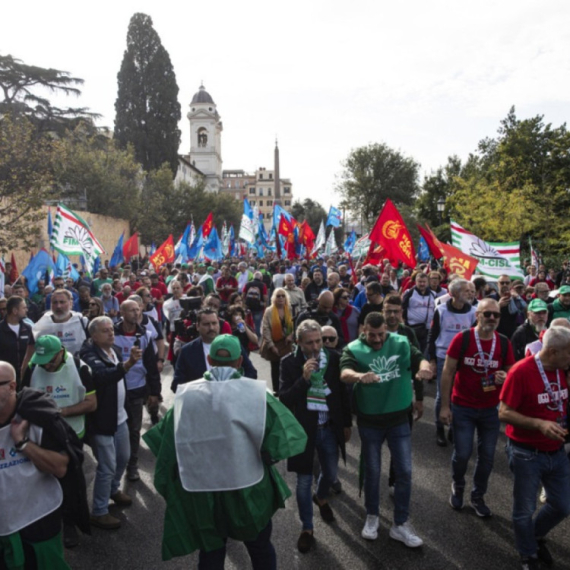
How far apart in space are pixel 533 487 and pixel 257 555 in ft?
6.41

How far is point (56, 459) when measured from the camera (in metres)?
2.79

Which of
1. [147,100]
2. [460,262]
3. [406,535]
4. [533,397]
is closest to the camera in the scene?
[533,397]

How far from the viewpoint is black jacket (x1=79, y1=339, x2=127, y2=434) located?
14.4 feet

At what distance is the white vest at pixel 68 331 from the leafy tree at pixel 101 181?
2417 cm

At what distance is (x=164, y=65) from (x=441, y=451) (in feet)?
182

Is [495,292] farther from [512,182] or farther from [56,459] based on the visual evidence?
[512,182]

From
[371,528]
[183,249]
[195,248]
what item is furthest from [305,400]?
[195,248]

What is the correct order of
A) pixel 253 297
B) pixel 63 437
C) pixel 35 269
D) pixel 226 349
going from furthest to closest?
1. pixel 35 269
2. pixel 253 297
3. pixel 226 349
4. pixel 63 437

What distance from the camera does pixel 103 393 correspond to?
14.8 feet

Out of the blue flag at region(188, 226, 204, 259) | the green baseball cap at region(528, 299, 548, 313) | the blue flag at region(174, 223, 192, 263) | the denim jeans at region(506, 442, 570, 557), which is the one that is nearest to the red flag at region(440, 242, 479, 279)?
the green baseball cap at region(528, 299, 548, 313)

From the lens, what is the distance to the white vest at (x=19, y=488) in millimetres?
2707

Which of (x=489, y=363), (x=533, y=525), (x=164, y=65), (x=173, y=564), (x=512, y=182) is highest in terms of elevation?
(x=164, y=65)

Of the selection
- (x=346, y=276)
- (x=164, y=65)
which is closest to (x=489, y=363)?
(x=346, y=276)

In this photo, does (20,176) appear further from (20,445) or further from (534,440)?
(534,440)
